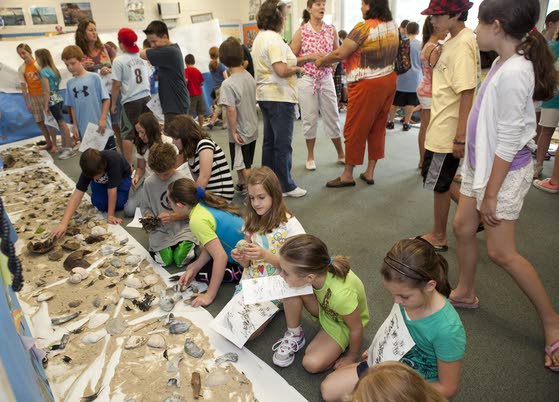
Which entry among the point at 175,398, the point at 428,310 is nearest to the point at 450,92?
the point at 428,310

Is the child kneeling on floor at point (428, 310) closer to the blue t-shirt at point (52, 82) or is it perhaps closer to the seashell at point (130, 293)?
the seashell at point (130, 293)

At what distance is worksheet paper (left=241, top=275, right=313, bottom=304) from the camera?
142 centimetres

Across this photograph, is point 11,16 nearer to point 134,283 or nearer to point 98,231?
point 98,231

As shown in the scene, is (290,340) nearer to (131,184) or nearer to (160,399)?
(160,399)

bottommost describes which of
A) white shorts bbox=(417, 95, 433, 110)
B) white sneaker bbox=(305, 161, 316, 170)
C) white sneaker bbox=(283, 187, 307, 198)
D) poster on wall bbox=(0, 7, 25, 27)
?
white sneaker bbox=(283, 187, 307, 198)

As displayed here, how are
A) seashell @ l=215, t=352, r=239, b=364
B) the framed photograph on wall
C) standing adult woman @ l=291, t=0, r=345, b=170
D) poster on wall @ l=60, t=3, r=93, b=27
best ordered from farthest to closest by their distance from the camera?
the framed photograph on wall
poster on wall @ l=60, t=3, r=93, b=27
standing adult woman @ l=291, t=0, r=345, b=170
seashell @ l=215, t=352, r=239, b=364

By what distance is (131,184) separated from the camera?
10.5 feet

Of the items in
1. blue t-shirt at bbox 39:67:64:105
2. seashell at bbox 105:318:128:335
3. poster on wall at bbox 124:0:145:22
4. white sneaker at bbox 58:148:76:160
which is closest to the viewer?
seashell at bbox 105:318:128:335

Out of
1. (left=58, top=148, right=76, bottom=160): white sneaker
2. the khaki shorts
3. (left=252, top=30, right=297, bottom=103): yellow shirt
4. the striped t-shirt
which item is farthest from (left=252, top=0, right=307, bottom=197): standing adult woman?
the khaki shorts

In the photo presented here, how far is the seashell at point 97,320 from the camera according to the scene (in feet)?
6.00

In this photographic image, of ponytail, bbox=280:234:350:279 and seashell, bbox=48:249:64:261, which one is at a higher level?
ponytail, bbox=280:234:350:279

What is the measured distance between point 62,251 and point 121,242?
14.8 inches

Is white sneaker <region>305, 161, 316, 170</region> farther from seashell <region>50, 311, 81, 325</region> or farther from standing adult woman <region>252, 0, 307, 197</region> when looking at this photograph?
seashell <region>50, 311, 81, 325</region>

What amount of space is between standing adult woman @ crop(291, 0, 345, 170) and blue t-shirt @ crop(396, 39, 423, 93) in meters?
1.57
